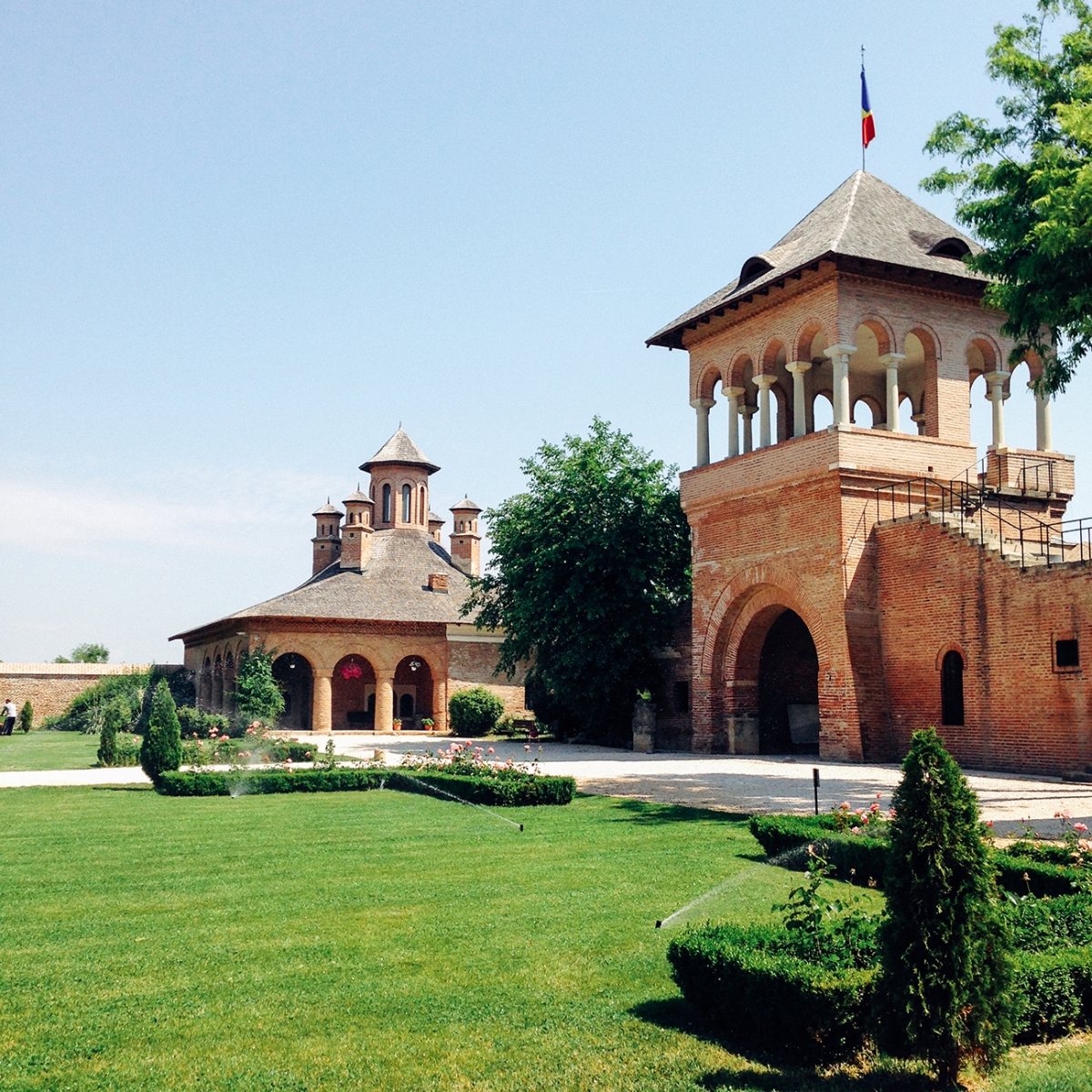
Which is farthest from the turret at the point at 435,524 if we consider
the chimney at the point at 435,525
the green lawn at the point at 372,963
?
the green lawn at the point at 372,963

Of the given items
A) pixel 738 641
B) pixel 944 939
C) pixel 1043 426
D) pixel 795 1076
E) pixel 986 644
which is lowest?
pixel 795 1076

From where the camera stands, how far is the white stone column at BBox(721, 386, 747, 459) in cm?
2588

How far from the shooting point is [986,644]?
19.4 m

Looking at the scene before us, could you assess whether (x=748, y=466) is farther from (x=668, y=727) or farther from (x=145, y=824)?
(x=145, y=824)

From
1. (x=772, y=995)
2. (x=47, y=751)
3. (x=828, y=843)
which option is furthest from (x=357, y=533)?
(x=772, y=995)

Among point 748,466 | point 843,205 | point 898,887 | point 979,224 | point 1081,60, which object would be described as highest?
point 843,205

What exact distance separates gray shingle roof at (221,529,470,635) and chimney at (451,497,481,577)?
185 cm

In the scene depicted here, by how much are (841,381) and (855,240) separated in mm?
3067

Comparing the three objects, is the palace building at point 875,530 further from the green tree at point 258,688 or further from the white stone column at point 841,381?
the green tree at point 258,688

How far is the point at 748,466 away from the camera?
2438cm

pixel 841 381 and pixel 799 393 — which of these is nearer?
pixel 841 381

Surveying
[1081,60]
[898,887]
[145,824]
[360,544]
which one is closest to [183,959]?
[898,887]

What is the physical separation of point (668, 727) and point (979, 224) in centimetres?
1613

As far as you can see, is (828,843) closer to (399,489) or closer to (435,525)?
(399,489)
